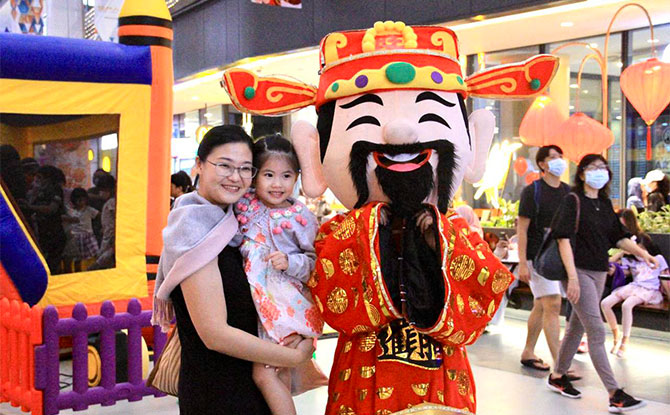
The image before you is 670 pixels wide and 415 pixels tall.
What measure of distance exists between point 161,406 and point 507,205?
668 centimetres

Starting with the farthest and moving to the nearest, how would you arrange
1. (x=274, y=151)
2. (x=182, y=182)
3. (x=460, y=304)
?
(x=182, y=182), (x=274, y=151), (x=460, y=304)

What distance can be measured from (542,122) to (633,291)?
10.5 ft

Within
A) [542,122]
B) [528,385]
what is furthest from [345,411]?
[542,122]

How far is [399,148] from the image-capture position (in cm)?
233

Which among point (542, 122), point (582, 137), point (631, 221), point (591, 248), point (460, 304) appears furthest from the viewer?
point (542, 122)

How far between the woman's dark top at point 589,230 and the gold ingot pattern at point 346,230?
2811mm

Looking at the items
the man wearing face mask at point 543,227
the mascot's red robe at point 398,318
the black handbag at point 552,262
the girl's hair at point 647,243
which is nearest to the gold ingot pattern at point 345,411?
the mascot's red robe at point 398,318

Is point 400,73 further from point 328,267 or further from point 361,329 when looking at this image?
point 361,329

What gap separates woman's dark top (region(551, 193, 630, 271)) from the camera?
477 centimetres

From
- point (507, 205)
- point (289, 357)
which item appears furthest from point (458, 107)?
point (507, 205)

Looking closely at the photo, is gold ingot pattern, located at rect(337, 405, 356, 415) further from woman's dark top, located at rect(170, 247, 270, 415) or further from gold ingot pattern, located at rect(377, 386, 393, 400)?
woman's dark top, located at rect(170, 247, 270, 415)

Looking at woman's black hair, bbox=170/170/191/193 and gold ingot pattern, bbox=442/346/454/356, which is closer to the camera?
gold ingot pattern, bbox=442/346/454/356

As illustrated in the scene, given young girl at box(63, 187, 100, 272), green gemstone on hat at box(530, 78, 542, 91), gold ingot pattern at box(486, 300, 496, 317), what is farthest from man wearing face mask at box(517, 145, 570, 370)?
gold ingot pattern at box(486, 300, 496, 317)

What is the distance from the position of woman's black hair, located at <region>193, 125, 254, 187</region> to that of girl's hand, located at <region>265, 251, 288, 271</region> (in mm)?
350
